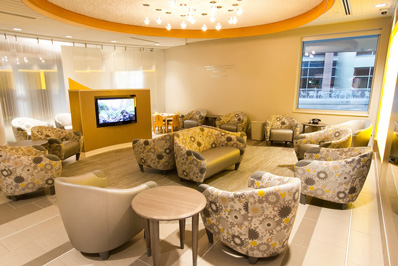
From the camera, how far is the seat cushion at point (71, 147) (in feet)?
17.4

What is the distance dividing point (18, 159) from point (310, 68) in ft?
24.5

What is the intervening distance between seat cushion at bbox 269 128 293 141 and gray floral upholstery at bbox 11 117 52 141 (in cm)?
654

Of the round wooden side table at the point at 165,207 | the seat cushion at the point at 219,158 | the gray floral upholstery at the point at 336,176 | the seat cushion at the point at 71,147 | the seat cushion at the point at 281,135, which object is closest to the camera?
the round wooden side table at the point at 165,207

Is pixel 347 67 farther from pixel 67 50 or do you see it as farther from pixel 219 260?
pixel 67 50

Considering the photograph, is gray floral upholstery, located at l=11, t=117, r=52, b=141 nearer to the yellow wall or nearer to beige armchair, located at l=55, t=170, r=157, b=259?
the yellow wall

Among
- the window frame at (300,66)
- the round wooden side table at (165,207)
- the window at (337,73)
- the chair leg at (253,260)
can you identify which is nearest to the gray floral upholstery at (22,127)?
the round wooden side table at (165,207)

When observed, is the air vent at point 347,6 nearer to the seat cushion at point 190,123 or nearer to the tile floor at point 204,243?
the tile floor at point 204,243

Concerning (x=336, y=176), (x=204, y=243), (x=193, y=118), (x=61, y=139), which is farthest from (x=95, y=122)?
(x=336, y=176)

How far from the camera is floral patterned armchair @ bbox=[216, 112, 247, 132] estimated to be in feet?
26.1

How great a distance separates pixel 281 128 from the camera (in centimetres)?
733

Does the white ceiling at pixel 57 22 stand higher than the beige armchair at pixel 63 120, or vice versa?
the white ceiling at pixel 57 22

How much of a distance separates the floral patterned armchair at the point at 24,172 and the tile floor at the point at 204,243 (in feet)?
0.95

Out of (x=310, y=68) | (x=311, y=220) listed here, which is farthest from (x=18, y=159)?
(x=310, y=68)

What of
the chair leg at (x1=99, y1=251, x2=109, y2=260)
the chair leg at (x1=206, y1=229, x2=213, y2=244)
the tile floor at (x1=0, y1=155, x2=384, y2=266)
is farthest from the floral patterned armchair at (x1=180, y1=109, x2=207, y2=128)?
the chair leg at (x1=99, y1=251, x2=109, y2=260)
